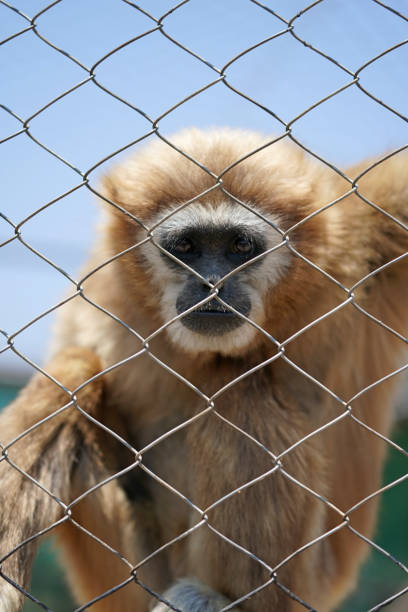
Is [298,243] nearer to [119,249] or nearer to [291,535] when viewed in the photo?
[119,249]

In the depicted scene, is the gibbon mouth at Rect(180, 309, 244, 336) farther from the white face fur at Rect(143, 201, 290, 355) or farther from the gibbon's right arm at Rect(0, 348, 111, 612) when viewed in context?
the gibbon's right arm at Rect(0, 348, 111, 612)

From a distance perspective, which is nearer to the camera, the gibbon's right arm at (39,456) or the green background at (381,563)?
the gibbon's right arm at (39,456)

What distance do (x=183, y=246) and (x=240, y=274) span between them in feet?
1.09

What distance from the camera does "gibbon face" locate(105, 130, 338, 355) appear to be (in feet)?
11.6

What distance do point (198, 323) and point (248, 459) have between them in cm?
74

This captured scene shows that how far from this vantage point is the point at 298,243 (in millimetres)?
3602

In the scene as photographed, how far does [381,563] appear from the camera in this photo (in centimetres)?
802

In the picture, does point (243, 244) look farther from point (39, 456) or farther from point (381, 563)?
point (381, 563)

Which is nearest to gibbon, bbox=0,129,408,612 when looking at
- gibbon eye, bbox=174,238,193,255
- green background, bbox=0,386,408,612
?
gibbon eye, bbox=174,238,193,255

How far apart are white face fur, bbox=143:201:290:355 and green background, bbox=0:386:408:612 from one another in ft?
12.6

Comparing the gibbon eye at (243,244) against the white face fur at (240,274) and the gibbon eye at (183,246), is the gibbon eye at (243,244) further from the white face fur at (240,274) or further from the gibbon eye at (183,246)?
the gibbon eye at (183,246)

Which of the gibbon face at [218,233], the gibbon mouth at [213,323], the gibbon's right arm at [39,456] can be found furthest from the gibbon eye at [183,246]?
the gibbon's right arm at [39,456]

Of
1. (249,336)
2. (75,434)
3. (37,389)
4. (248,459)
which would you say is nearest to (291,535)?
(248,459)

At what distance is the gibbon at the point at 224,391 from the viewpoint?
3.23 m
